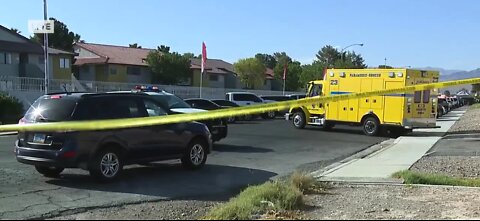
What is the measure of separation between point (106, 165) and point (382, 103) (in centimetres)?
1523

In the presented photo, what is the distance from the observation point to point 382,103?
22.4m

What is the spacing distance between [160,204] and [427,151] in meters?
10.4

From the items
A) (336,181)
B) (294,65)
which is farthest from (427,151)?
(294,65)

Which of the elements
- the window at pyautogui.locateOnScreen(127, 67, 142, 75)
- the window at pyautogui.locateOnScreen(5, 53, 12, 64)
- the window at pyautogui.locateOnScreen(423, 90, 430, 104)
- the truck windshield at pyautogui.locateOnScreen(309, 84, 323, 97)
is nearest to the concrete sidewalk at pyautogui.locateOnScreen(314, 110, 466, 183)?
the window at pyautogui.locateOnScreen(423, 90, 430, 104)

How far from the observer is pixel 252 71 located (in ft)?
255

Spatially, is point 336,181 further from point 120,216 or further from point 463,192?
point 120,216

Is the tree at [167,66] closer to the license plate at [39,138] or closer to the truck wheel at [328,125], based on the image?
the truck wheel at [328,125]

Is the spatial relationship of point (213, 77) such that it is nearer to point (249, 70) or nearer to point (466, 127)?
point (249, 70)

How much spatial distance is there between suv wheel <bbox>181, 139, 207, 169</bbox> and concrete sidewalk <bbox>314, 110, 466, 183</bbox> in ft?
8.27

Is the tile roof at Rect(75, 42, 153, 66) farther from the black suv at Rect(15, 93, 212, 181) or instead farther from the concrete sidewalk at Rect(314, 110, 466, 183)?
the black suv at Rect(15, 93, 212, 181)

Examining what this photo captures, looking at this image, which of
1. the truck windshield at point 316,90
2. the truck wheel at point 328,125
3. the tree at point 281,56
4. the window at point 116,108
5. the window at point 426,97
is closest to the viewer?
the window at point 116,108

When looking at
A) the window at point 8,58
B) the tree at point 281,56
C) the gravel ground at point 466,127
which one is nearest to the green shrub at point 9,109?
the window at point 8,58

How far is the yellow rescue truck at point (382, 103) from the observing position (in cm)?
2188

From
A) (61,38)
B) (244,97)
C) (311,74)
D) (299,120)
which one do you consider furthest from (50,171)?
(311,74)
